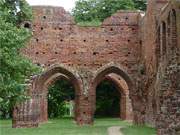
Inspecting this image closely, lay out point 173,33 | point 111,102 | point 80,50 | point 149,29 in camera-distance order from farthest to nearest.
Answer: point 111,102
point 80,50
point 149,29
point 173,33

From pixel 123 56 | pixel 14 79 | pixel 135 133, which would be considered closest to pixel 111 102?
pixel 123 56

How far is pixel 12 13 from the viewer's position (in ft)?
59.7

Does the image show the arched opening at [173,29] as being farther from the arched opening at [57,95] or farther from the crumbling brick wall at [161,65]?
the arched opening at [57,95]

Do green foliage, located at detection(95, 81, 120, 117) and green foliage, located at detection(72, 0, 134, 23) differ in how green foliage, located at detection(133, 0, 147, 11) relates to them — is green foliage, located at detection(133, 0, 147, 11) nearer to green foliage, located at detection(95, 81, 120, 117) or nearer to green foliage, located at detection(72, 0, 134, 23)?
green foliage, located at detection(72, 0, 134, 23)

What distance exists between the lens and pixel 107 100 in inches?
1391

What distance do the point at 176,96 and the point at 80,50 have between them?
1124 centimetres

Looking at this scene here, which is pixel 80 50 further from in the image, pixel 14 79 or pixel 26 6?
pixel 14 79

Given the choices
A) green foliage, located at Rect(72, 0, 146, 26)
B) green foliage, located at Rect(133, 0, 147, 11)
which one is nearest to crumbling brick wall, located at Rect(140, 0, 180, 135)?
green foliage, located at Rect(72, 0, 146, 26)

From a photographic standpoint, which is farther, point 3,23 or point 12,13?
point 12,13

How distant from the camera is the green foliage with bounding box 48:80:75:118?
35875 millimetres

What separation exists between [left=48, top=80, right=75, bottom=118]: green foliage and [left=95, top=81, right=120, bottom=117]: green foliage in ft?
6.64

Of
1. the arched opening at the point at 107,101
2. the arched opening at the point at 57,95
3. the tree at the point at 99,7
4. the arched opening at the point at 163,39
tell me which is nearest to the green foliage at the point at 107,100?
the arched opening at the point at 107,101

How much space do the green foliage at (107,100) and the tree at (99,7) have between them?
22.4 feet

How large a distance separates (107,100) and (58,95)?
362 cm
